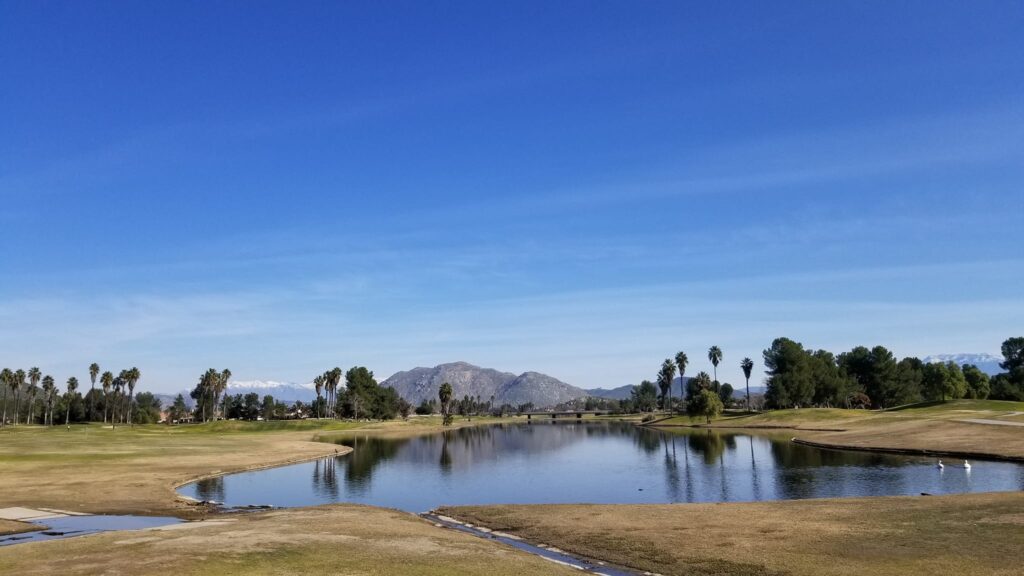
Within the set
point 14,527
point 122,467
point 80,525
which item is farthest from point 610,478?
point 14,527

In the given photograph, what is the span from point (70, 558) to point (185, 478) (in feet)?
166

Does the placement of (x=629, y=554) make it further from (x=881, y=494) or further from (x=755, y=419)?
(x=755, y=419)

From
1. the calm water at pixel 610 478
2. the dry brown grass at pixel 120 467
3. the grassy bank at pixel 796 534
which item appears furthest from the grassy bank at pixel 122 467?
the grassy bank at pixel 796 534

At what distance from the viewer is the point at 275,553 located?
32.6m

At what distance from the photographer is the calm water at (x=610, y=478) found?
65625 millimetres

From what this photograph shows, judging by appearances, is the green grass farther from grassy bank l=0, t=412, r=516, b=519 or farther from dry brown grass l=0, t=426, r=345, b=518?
dry brown grass l=0, t=426, r=345, b=518

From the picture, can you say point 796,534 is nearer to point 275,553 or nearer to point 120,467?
point 275,553

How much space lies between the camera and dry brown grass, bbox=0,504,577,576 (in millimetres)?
29125

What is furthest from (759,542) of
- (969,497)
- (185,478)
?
(185,478)

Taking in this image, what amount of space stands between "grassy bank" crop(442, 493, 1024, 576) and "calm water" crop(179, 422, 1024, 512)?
1435 centimetres

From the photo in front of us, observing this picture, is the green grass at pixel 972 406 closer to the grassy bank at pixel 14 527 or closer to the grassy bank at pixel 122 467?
the grassy bank at pixel 122 467

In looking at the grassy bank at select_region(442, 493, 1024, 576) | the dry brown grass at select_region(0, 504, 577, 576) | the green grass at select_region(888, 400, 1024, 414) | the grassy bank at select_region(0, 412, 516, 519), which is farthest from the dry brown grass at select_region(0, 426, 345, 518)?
the green grass at select_region(888, 400, 1024, 414)

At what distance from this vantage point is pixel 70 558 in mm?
30688

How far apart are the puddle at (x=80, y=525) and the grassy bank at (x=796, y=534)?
2304 cm
